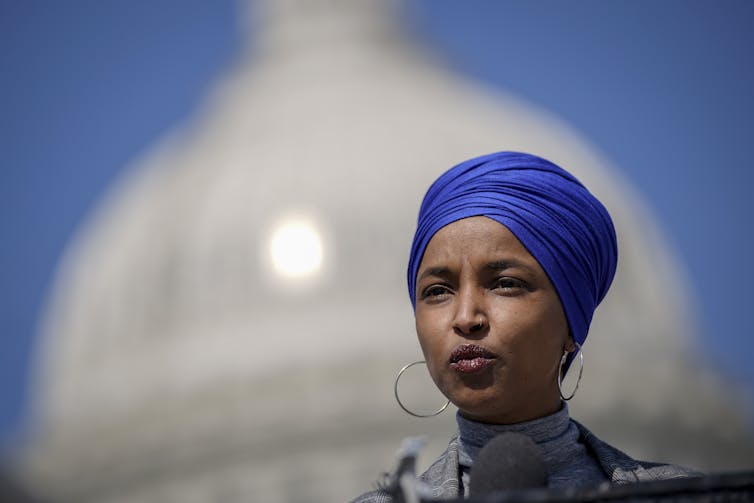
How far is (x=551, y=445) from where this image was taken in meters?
4.61

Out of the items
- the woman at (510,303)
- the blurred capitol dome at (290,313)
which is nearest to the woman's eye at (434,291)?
the woman at (510,303)

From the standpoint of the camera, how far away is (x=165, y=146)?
64875 millimetres

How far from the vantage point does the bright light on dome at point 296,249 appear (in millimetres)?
52250

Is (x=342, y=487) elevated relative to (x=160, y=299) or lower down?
lower down

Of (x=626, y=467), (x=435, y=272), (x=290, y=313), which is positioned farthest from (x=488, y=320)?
(x=290, y=313)

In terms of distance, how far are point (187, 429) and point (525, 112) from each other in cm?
2105

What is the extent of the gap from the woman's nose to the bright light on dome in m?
47.2

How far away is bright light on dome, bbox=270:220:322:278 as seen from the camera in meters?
52.2

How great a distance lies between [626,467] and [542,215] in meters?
0.74

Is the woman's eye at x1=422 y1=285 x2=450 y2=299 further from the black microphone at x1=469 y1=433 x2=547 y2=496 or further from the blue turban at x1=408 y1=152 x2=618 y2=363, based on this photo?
the black microphone at x1=469 y1=433 x2=547 y2=496

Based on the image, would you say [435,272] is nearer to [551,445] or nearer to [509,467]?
[551,445]

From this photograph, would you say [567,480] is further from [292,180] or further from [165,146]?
[165,146]

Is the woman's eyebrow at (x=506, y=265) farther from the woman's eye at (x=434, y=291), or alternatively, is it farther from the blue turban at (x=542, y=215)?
the woman's eye at (x=434, y=291)

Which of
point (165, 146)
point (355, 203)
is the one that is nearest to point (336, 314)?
point (355, 203)
